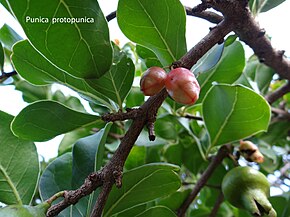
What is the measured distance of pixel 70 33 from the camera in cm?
76

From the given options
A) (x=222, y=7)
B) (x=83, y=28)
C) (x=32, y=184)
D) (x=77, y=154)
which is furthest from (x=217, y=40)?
(x=32, y=184)

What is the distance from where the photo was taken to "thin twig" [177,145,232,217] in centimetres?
128

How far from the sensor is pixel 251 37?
3.35ft

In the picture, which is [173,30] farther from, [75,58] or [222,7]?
[75,58]

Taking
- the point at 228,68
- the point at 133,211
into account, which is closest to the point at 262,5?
the point at 228,68

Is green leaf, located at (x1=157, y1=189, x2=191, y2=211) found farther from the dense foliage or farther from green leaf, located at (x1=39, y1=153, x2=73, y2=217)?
green leaf, located at (x1=39, y1=153, x2=73, y2=217)

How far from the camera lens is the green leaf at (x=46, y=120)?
918 millimetres

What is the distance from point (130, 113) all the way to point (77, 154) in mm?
242

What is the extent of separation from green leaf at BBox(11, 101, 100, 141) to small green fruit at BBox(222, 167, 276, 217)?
1.31 feet

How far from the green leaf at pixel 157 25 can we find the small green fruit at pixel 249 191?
1.17ft

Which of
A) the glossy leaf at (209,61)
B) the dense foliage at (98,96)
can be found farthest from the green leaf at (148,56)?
the glossy leaf at (209,61)

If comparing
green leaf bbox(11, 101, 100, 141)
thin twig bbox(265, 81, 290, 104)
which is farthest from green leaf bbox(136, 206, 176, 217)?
thin twig bbox(265, 81, 290, 104)

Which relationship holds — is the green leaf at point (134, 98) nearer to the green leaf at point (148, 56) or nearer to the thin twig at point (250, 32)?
the green leaf at point (148, 56)

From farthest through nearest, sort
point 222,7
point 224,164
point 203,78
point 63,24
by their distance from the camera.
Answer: point 224,164
point 203,78
point 222,7
point 63,24
